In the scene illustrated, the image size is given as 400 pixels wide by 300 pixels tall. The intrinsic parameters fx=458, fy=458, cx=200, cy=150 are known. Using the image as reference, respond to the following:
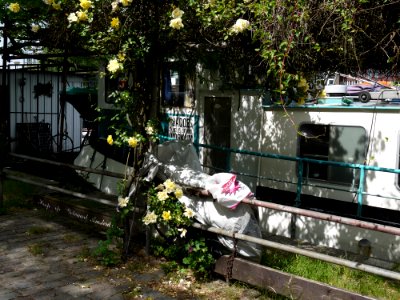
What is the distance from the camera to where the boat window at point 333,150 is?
703cm

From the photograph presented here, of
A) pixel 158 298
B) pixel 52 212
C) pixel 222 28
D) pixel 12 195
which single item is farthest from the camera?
pixel 12 195

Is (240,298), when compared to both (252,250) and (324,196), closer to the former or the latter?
(252,250)

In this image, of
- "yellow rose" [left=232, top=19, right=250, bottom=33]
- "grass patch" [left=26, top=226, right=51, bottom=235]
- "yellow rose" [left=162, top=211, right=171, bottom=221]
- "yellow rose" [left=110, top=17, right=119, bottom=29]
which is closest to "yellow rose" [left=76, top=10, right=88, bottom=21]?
"yellow rose" [left=110, top=17, right=119, bottom=29]

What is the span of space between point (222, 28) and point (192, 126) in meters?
4.33

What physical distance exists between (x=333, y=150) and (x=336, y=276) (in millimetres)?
2648

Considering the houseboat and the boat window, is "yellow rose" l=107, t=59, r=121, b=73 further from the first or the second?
the boat window

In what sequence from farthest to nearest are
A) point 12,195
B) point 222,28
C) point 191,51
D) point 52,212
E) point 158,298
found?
point 12,195, point 52,212, point 191,51, point 222,28, point 158,298

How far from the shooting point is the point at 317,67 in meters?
4.90

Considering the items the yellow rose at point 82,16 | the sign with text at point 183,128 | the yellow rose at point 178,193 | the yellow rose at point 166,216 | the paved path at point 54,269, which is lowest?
the paved path at point 54,269

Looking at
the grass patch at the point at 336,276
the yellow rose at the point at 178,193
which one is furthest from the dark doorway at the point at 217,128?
the yellow rose at the point at 178,193

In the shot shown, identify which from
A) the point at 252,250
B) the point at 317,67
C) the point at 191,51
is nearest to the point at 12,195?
the point at 191,51

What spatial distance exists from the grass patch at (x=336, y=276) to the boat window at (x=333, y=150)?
6.07 ft

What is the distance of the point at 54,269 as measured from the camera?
507 centimetres

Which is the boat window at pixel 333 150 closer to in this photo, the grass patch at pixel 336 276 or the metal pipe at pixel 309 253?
the grass patch at pixel 336 276
